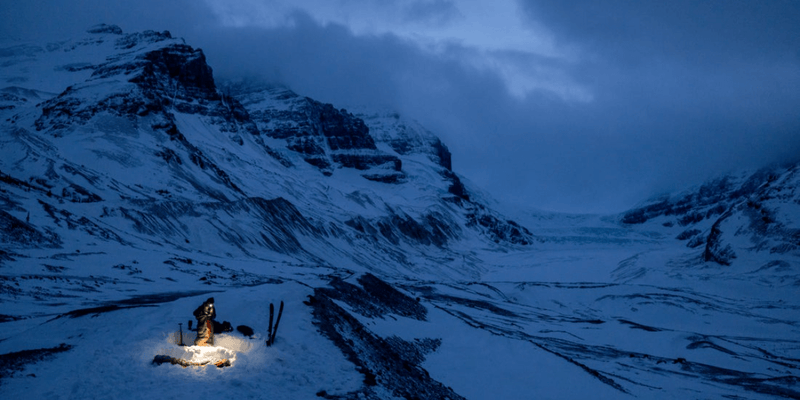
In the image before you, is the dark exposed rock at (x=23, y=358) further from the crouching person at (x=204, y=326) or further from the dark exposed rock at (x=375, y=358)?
the dark exposed rock at (x=375, y=358)

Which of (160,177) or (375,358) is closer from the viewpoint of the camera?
(375,358)

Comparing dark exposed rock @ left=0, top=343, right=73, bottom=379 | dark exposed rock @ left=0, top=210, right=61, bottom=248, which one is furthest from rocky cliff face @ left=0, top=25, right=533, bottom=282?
dark exposed rock @ left=0, top=343, right=73, bottom=379

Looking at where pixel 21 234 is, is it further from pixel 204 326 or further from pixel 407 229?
pixel 407 229

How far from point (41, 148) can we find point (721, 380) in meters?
87.4

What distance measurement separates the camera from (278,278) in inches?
2215

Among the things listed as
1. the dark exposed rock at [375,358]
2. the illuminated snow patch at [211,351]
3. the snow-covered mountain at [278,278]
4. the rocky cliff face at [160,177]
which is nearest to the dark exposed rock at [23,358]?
the snow-covered mountain at [278,278]

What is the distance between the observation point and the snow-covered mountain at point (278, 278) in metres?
19.5

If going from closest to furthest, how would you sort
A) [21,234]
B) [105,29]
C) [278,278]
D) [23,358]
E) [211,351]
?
[23,358] < [211,351] < [21,234] < [278,278] < [105,29]

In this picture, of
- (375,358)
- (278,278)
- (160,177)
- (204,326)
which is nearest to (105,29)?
(160,177)

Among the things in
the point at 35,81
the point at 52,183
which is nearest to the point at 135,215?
the point at 52,183

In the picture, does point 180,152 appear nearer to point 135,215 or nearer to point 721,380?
point 135,215

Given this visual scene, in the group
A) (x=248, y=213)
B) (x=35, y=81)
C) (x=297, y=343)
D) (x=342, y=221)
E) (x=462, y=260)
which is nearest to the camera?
(x=297, y=343)

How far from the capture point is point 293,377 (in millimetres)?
17984

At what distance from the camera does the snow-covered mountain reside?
63.9 feet
